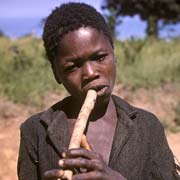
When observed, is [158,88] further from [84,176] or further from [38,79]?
[84,176]

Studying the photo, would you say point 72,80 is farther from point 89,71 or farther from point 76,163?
point 76,163

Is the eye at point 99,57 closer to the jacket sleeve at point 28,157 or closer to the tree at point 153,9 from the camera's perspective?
the jacket sleeve at point 28,157

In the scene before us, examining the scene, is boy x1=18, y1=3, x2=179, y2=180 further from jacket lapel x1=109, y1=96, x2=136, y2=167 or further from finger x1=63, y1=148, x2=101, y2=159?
finger x1=63, y1=148, x2=101, y2=159

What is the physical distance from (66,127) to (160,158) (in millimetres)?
314

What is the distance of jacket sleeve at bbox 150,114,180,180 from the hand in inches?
12.7

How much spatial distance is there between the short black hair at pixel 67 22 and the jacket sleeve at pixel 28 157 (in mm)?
275

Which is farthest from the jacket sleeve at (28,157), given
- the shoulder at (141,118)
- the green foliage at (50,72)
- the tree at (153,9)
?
the tree at (153,9)

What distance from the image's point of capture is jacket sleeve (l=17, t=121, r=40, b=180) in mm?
1682

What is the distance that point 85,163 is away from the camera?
4.20 ft

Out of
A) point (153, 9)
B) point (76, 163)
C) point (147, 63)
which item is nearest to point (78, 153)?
point (76, 163)

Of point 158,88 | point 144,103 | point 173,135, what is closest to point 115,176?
point 173,135

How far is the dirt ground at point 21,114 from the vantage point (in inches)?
204

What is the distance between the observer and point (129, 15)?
22.3 meters

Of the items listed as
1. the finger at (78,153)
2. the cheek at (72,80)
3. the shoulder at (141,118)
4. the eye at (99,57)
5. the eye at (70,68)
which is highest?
the eye at (99,57)
